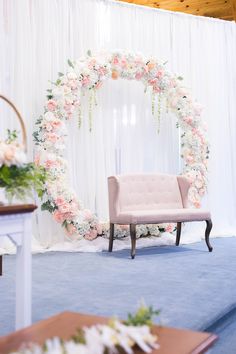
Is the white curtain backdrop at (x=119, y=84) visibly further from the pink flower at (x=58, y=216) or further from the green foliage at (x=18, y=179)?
the green foliage at (x=18, y=179)

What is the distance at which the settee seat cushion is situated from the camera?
5.33 meters

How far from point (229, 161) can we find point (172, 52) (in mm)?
1770

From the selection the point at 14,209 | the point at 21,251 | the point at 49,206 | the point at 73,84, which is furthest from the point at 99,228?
the point at 14,209

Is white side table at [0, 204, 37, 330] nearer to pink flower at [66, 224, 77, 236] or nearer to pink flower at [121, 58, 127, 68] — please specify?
pink flower at [66, 224, 77, 236]

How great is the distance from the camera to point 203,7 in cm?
773

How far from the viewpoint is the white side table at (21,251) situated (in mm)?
2391

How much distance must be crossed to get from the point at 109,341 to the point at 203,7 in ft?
23.1

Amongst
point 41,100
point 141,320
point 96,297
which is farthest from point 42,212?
point 141,320

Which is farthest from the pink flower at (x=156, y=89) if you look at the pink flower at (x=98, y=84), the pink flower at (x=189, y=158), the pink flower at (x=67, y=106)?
the pink flower at (x=67, y=106)

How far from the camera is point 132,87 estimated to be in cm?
684

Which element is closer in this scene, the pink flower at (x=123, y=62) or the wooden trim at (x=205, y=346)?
the wooden trim at (x=205, y=346)

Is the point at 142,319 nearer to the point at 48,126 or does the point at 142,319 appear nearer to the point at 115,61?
the point at 48,126

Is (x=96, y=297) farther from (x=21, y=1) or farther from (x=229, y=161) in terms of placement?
(x=229, y=161)

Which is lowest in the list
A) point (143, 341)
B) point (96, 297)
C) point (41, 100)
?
point (96, 297)
